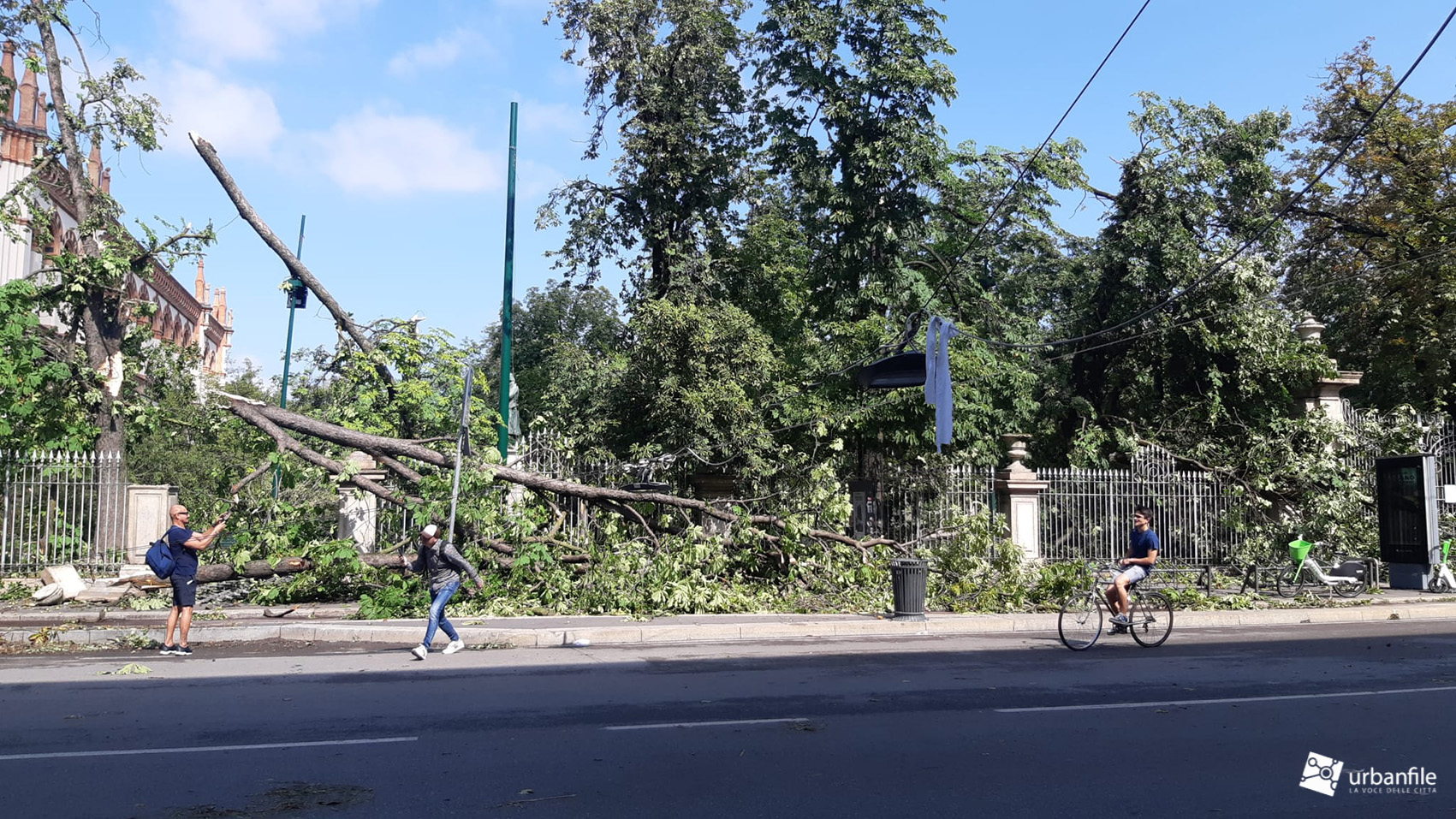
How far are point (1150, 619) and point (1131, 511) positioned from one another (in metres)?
8.86

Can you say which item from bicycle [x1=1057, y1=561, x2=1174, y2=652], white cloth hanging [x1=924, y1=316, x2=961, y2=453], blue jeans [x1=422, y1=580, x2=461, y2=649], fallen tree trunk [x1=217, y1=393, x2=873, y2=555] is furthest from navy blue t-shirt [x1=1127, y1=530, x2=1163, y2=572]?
blue jeans [x1=422, y1=580, x2=461, y2=649]

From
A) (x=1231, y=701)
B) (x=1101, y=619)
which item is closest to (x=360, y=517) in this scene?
(x=1101, y=619)

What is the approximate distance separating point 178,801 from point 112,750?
1.62 metres

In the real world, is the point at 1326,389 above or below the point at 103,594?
above

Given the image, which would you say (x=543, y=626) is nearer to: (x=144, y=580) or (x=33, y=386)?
(x=144, y=580)

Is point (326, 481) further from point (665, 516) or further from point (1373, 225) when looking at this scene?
point (1373, 225)

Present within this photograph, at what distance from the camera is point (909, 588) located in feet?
47.9

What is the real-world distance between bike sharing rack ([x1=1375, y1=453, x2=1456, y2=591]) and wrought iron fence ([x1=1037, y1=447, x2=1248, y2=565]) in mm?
2600

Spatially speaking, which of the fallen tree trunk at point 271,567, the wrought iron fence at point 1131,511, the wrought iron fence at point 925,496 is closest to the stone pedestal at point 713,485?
the wrought iron fence at point 925,496

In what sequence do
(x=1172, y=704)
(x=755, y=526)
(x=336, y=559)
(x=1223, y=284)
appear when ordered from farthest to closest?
1. (x=1223, y=284)
2. (x=755, y=526)
3. (x=336, y=559)
4. (x=1172, y=704)

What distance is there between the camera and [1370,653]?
11.6m

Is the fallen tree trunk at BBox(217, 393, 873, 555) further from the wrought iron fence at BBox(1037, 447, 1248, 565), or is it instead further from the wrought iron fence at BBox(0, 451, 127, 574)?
the wrought iron fence at BBox(1037, 447, 1248, 565)

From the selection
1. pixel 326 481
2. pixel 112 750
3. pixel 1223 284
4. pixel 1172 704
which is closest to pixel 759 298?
pixel 1223 284

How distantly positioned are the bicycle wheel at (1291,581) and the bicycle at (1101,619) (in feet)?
23.8
